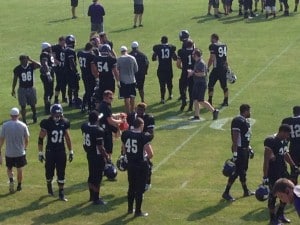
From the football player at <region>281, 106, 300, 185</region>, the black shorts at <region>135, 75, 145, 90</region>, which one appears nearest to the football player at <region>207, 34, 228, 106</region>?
the black shorts at <region>135, 75, 145, 90</region>

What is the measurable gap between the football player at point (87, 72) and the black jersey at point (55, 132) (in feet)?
22.2

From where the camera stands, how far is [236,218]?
15297mm

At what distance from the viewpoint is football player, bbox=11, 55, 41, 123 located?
2175cm

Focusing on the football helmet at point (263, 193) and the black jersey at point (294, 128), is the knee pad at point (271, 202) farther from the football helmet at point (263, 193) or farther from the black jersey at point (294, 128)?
the black jersey at point (294, 128)

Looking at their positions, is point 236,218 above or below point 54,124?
below

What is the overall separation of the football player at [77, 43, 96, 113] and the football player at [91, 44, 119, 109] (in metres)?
0.27

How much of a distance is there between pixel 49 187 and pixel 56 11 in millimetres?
27461

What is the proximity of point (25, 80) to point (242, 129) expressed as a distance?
7934 millimetres

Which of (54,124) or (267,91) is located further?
(267,91)

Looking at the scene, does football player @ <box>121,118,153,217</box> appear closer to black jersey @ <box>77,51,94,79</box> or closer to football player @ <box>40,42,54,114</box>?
black jersey @ <box>77,51,94,79</box>

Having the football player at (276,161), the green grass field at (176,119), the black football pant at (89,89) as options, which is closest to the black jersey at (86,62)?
the black football pant at (89,89)

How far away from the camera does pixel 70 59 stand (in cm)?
2348

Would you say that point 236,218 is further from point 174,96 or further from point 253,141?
point 174,96

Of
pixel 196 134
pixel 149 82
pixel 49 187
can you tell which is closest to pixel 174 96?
pixel 149 82
